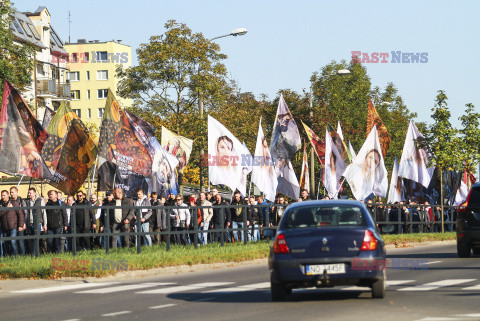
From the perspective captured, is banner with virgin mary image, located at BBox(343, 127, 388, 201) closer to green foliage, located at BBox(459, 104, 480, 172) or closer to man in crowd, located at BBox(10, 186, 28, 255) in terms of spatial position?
green foliage, located at BBox(459, 104, 480, 172)

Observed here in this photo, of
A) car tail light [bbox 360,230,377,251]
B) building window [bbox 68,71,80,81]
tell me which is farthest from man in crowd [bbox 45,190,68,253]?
building window [bbox 68,71,80,81]

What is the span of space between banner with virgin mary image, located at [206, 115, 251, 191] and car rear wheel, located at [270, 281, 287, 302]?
670 inches

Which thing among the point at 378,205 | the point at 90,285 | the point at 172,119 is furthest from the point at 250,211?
the point at 172,119

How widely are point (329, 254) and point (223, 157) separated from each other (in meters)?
18.9

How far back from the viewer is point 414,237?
32.6 metres

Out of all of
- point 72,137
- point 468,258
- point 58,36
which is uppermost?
point 58,36

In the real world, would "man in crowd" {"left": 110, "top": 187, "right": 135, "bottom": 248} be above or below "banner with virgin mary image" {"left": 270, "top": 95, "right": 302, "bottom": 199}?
below

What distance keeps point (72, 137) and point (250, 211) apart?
5.45 meters

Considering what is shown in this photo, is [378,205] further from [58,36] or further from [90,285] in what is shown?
[58,36]

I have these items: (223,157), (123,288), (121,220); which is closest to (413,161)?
(223,157)

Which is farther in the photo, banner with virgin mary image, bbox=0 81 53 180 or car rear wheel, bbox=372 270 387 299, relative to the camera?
banner with virgin mary image, bbox=0 81 53 180

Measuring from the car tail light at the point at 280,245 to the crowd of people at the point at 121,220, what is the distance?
323 inches

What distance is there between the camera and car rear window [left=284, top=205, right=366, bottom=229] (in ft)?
42.1

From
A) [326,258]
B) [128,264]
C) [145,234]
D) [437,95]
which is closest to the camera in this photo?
[326,258]
